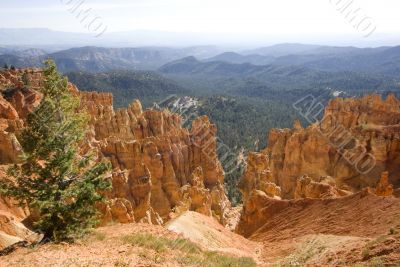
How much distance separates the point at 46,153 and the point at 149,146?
993 inches

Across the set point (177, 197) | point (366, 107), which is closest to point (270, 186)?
point (177, 197)

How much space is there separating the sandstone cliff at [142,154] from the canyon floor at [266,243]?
649cm

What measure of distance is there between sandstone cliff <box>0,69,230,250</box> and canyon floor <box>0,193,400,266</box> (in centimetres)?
649

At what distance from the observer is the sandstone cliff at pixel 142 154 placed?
29812mm

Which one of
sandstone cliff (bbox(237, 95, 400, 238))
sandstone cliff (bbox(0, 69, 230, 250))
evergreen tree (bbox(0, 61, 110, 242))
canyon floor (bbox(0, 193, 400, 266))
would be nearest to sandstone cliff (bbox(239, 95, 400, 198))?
sandstone cliff (bbox(237, 95, 400, 238))

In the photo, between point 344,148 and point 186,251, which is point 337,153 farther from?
point 186,251

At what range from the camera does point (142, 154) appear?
38.9m

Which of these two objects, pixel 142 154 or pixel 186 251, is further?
pixel 142 154

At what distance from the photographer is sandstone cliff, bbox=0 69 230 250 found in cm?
2981

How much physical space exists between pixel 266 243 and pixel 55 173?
11.2 meters

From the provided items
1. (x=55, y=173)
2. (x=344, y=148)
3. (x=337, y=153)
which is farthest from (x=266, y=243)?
(x=344, y=148)

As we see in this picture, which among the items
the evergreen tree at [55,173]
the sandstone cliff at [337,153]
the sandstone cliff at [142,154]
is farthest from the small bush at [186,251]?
the sandstone cliff at [337,153]

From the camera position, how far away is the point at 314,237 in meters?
17.6

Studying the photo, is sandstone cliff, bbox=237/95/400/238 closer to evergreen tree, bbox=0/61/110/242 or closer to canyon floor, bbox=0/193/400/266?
canyon floor, bbox=0/193/400/266
